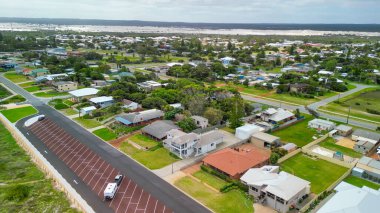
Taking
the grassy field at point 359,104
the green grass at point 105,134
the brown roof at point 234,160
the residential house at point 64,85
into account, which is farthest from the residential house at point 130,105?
the grassy field at point 359,104

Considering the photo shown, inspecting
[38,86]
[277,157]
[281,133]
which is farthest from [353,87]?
[38,86]

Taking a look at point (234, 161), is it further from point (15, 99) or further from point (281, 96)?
point (15, 99)

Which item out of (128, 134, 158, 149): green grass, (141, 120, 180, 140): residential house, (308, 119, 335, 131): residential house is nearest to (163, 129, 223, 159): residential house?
(141, 120, 180, 140): residential house

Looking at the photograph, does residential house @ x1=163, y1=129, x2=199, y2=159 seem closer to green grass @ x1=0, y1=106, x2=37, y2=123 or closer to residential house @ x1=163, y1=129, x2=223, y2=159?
residential house @ x1=163, y1=129, x2=223, y2=159

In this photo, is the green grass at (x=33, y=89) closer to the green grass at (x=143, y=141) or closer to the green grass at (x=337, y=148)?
the green grass at (x=143, y=141)

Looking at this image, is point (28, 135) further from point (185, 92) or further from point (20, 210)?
point (185, 92)

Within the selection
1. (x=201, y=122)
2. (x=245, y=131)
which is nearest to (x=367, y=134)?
(x=245, y=131)

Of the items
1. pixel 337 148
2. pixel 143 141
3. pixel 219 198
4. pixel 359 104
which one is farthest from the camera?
pixel 359 104

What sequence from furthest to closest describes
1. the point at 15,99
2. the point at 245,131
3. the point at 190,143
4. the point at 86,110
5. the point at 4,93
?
1. the point at 4,93
2. the point at 15,99
3. the point at 86,110
4. the point at 245,131
5. the point at 190,143
